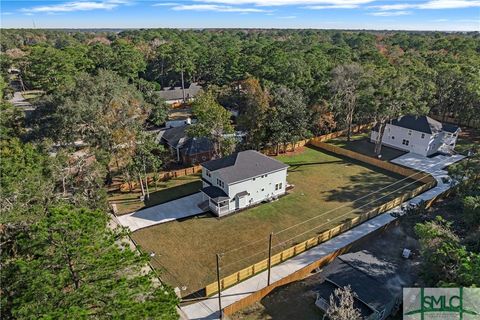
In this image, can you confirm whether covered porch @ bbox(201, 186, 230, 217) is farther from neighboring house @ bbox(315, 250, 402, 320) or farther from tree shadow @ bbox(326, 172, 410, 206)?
neighboring house @ bbox(315, 250, 402, 320)

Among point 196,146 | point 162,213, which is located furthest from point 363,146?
point 162,213

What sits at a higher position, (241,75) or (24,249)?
(241,75)

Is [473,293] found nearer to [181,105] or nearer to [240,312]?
[240,312]

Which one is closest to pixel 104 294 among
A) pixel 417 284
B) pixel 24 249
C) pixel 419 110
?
pixel 24 249

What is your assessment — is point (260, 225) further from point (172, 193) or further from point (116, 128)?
point (116, 128)

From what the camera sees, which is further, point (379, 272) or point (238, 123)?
point (238, 123)

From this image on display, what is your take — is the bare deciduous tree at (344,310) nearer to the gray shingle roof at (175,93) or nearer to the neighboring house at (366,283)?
the neighboring house at (366,283)

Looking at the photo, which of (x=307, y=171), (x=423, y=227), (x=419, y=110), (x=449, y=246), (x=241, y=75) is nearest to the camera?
(x=449, y=246)

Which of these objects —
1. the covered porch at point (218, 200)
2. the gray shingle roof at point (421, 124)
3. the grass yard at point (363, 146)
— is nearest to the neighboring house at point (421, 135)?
the gray shingle roof at point (421, 124)
